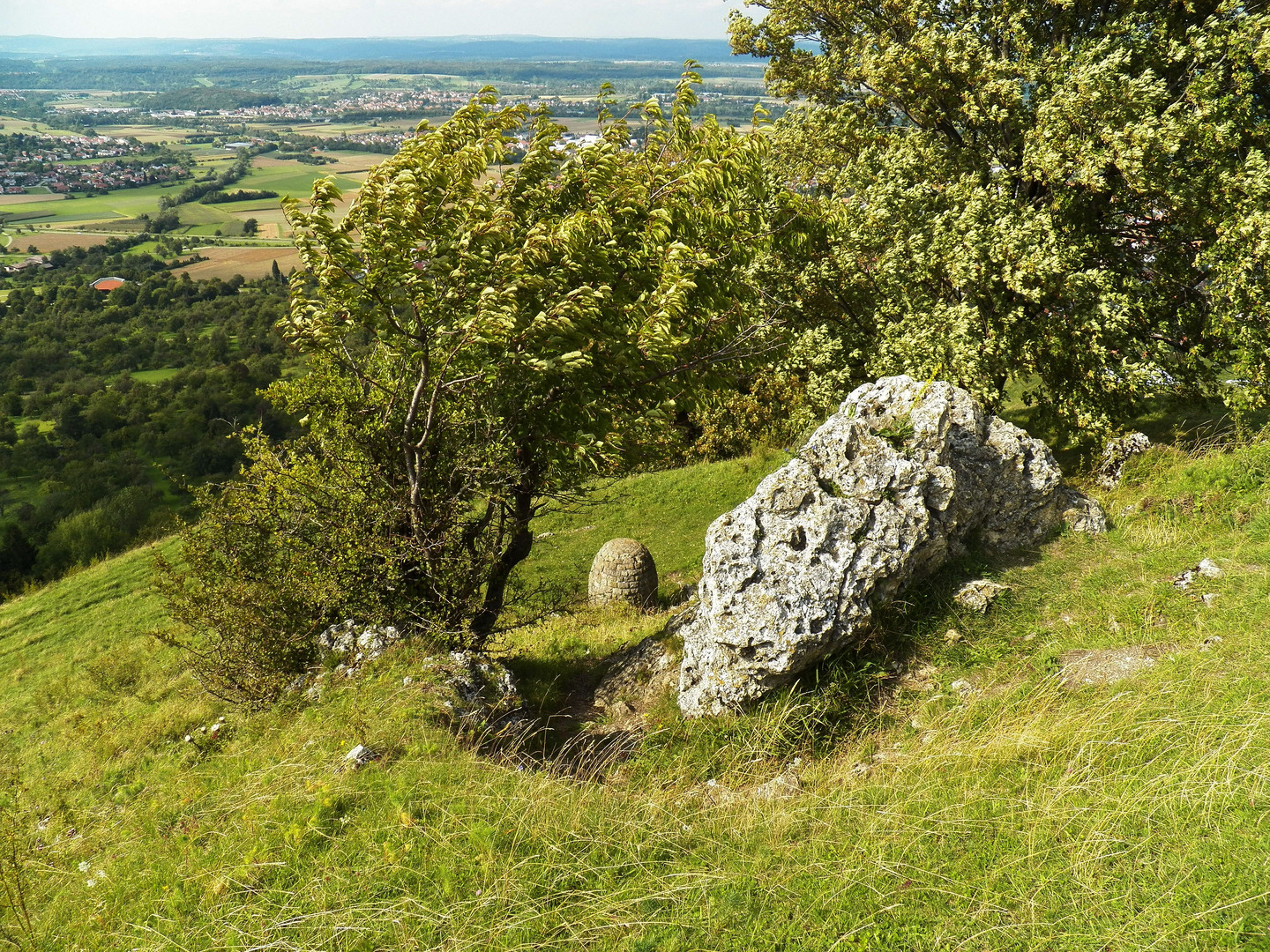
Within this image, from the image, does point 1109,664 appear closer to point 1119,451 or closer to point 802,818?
point 802,818

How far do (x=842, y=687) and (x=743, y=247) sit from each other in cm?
666

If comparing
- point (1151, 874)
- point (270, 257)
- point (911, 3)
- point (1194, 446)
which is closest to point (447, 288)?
point (1151, 874)

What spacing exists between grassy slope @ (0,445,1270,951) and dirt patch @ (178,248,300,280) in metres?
131

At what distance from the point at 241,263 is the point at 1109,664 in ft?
492

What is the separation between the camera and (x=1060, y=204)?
15.0 meters

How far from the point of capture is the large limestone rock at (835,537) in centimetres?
846

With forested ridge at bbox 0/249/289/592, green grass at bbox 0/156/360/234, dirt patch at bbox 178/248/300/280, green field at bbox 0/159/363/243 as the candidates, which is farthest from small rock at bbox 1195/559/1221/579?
green grass at bbox 0/156/360/234

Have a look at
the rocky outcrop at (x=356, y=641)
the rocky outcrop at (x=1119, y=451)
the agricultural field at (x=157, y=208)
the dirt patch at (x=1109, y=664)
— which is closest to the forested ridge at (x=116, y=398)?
the agricultural field at (x=157, y=208)

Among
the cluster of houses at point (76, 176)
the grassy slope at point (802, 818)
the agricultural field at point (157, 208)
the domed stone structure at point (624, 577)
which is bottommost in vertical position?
the domed stone structure at point (624, 577)

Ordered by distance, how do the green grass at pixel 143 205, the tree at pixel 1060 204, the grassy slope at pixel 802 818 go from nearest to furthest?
the grassy slope at pixel 802 818
the tree at pixel 1060 204
the green grass at pixel 143 205

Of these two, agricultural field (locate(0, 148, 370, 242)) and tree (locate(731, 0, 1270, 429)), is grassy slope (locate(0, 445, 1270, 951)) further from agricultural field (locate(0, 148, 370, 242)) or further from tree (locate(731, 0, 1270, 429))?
agricultural field (locate(0, 148, 370, 242))

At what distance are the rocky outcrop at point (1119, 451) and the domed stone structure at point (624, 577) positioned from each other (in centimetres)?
929

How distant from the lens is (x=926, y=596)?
958 cm

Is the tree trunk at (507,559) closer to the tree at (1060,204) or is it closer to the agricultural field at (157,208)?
the tree at (1060,204)
